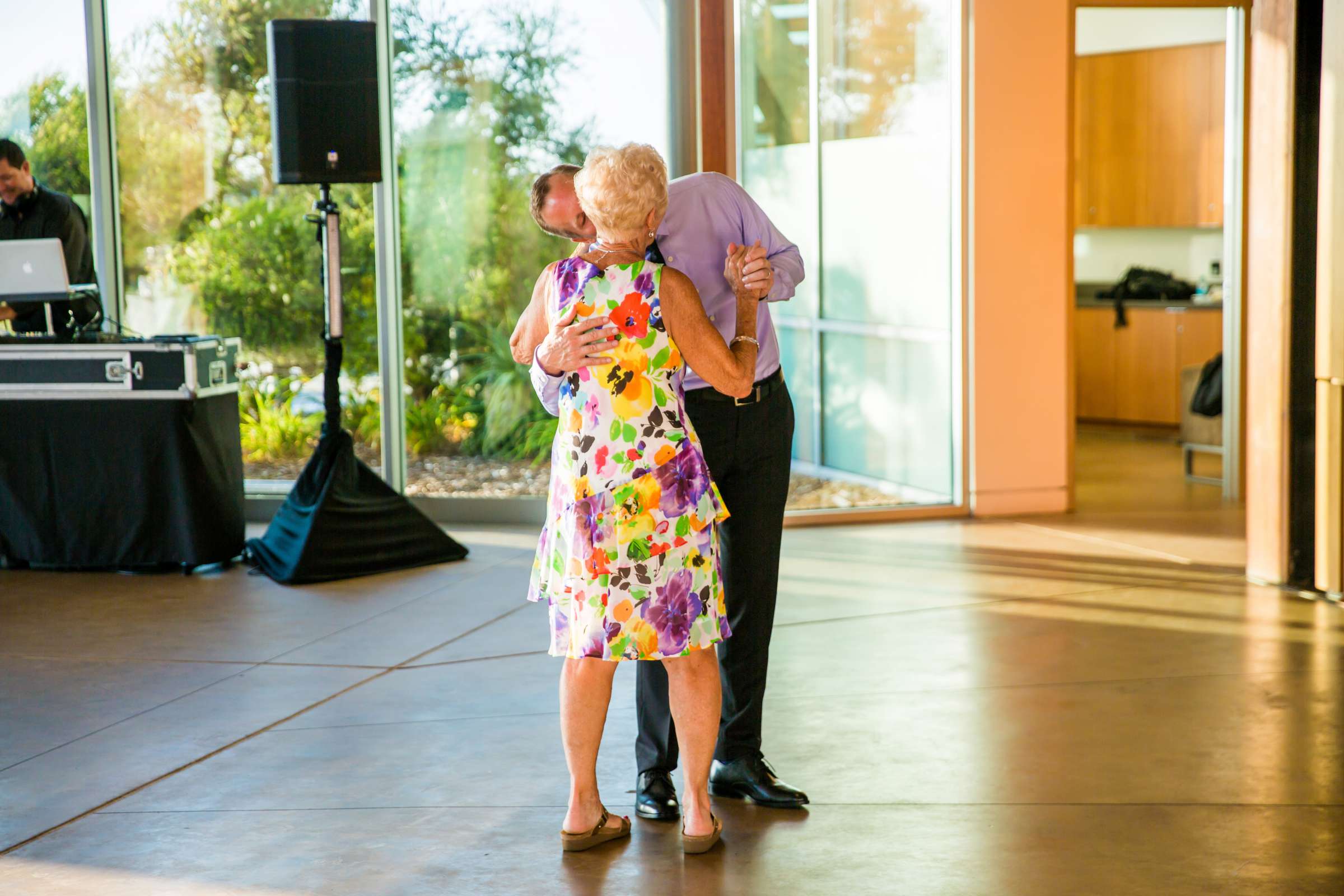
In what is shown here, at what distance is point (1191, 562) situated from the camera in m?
6.07

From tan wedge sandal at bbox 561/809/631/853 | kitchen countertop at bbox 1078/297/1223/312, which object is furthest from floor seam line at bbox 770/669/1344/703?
kitchen countertop at bbox 1078/297/1223/312

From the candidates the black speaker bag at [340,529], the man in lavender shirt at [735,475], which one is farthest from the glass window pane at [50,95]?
the man in lavender shirt at [735,475]

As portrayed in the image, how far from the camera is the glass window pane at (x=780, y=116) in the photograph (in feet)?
23.6

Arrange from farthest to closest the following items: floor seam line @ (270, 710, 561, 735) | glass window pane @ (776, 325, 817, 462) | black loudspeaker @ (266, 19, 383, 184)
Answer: glass window pane @ (776, 325, 817, 462) → black loudspeaker @ (266, 19, 383, 184) → floor seam line @ (270, 710, 561, 735)

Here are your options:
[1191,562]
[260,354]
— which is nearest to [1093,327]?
[1191,562]

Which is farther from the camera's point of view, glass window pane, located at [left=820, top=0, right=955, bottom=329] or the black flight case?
glass window pane, located at [left=820, top=0, right=955, bottom=329]

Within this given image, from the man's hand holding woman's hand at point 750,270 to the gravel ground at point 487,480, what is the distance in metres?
4.40

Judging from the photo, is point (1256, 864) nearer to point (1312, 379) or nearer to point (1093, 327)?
point (1312, 379)

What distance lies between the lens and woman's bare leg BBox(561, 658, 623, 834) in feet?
9.77

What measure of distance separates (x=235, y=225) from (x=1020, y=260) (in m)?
3.99

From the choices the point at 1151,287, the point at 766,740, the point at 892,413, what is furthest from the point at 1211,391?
the point at 766,740

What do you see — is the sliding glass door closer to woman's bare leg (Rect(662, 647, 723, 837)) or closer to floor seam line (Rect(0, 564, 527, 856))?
floor seam line (Rect(0, 564, 527, 856))

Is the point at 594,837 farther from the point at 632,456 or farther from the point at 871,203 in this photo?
the point at 871,203

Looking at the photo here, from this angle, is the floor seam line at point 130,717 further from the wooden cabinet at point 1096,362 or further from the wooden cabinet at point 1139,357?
the wooden cabinet at point 1096,362
